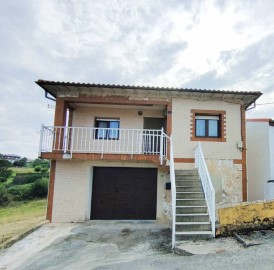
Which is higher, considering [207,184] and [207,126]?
[207,126]

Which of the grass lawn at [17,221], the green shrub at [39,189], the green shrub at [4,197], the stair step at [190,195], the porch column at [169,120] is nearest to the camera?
the stair step at [190,195]

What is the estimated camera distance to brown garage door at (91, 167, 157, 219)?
10.9 meters

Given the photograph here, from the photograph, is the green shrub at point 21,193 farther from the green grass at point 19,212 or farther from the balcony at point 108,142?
the balcony at point 108,142

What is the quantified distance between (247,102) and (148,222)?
22.7 ft

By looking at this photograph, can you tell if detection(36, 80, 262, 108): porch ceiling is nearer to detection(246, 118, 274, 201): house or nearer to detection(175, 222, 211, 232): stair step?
detection(246, 118, 274, 201): house

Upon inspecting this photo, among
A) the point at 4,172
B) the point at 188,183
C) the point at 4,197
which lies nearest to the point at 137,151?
the point at 188,183

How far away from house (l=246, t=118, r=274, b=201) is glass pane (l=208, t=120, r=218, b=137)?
2196mm

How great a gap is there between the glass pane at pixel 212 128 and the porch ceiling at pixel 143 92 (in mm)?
1075

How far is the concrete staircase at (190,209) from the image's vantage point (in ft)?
23.1

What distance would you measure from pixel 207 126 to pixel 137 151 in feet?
11.0

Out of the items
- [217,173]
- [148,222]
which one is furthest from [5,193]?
[217,173]

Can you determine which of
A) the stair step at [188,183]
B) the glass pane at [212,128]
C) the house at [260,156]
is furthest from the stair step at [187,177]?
the house at [260,156]

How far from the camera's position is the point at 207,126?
11133mm

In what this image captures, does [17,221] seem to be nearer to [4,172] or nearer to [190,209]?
[190,209]
